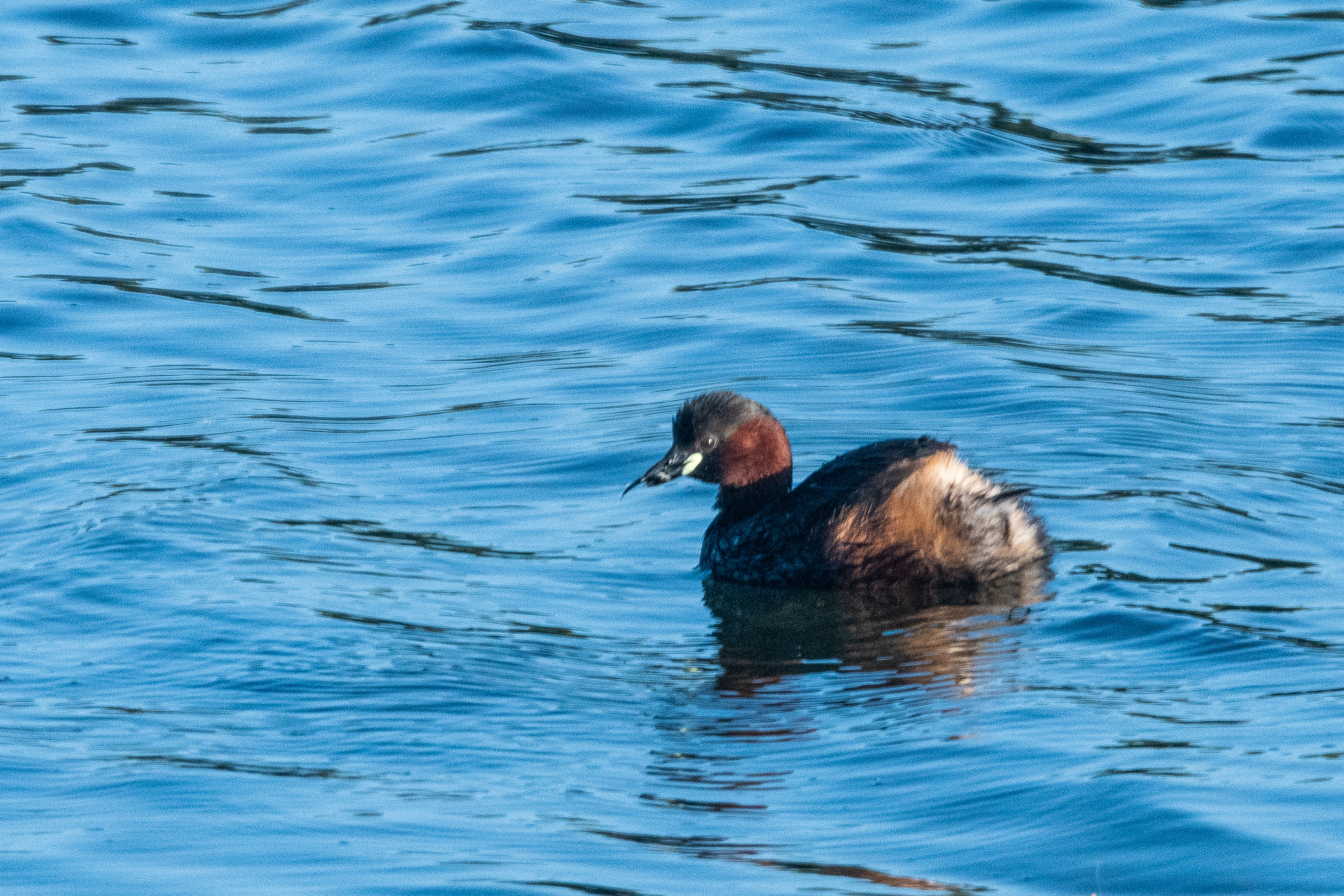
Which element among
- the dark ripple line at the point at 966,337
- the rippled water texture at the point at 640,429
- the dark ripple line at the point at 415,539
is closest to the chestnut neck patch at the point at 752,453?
the rippled water texture at the point at 640,429

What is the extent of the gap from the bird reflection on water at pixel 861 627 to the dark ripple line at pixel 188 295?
14.9 feet

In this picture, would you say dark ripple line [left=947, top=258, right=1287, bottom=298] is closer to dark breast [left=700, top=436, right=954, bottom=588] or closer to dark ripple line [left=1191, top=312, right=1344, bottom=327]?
dark ripple line [left=1191, top=312, right=1344, bottom=327]

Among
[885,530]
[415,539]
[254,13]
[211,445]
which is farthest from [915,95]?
[885,530]

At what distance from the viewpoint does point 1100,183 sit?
558 inches

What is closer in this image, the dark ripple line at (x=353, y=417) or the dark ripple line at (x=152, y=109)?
the dark ripple line at (x=353, y=417)

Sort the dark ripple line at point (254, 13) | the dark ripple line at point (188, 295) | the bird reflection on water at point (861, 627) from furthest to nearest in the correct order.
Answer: the dark ripple line at point (254, 13)
the dark ripple line at point (188, 295)
the bird reflection on water at point (861, 627)

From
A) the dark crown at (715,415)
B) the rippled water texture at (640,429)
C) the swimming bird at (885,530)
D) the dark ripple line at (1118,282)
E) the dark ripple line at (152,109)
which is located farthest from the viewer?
the dark ripple line at (152,109)

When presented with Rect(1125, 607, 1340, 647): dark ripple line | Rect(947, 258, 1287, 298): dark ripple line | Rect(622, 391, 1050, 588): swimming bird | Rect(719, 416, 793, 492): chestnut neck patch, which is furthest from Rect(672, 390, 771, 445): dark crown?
Rect(947, 258, 1287, 298): dark ripple line

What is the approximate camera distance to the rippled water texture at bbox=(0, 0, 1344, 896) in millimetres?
5898

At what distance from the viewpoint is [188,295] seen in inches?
497

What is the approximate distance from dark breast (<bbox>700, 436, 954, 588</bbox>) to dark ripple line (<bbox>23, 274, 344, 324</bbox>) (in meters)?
4.32

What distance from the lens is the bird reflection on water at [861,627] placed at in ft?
23.8

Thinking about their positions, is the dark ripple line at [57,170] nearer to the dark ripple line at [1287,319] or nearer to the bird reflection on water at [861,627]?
the dark ripple line at [1287,319]

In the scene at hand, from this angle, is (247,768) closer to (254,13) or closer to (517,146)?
(517,146)
